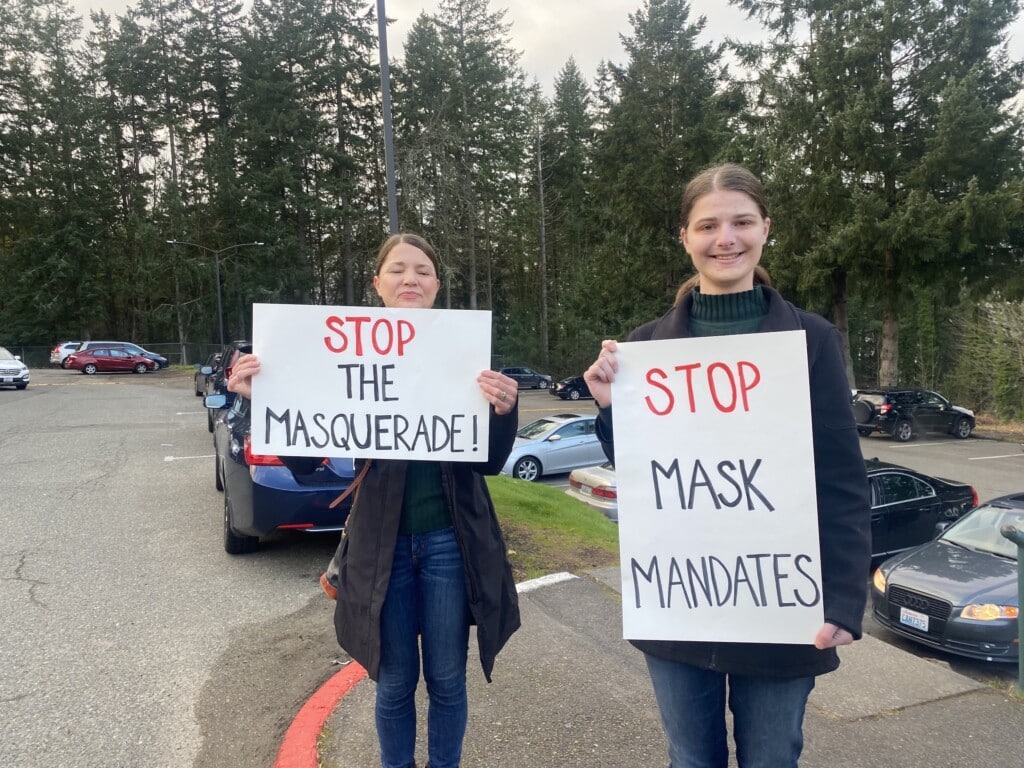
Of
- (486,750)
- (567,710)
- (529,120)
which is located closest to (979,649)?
(567,710)

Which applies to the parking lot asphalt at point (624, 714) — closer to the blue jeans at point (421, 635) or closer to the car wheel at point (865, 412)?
the blue jeans at point (421, 635)

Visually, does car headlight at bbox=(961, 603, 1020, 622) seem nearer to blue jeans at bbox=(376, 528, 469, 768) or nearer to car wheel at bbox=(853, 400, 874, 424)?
blue jeans at bbox=(376, 528, 469, 768)

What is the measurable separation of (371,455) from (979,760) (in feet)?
10.3

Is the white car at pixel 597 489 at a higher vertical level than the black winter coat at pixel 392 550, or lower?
lower

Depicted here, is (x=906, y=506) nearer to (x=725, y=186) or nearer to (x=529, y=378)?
(x=725, y=186)

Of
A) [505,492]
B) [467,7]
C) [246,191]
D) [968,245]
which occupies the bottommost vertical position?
[505,492]

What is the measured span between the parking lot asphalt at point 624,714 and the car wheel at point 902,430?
1998cm

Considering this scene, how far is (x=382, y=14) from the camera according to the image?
1075cm

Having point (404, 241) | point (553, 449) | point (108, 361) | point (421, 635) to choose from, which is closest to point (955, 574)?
point (421, 635)

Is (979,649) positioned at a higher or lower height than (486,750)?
lower

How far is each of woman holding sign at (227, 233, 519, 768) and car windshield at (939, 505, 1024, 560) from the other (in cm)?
626

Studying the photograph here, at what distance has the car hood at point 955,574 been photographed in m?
5.92

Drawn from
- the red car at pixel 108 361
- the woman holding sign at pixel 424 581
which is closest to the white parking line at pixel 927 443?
the woman holding sign at pixel 424 581

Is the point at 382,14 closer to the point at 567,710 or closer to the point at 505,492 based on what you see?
the point at 505,492
